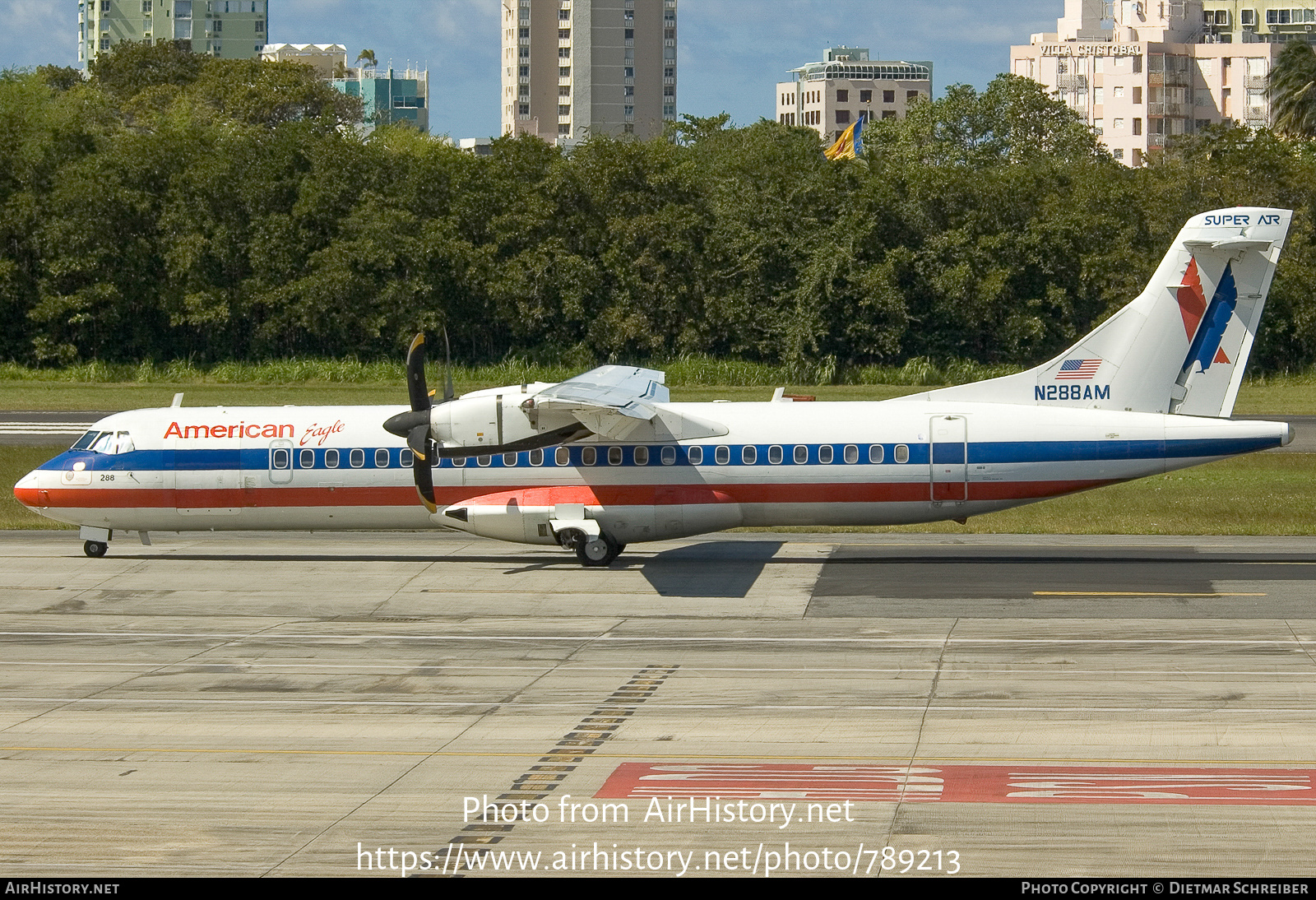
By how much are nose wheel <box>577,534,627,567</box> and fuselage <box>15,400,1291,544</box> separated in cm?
22

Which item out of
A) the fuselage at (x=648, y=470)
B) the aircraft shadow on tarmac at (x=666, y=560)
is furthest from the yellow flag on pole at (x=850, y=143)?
the fuselage at (x=648, y=470)

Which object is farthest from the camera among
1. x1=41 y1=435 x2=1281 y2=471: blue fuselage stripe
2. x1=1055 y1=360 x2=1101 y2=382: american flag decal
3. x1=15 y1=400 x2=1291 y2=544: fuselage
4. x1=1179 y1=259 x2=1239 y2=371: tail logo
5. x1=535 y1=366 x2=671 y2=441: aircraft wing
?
x1=1055 y1=360 x2=1101 y2=382: american flag decal

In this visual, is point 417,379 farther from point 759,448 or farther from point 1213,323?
point 1213,323

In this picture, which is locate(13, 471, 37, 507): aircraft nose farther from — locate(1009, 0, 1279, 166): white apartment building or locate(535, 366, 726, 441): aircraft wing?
locate(1009, 0, 1279, 166): white apartment building

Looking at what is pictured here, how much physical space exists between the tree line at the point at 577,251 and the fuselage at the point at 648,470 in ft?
133

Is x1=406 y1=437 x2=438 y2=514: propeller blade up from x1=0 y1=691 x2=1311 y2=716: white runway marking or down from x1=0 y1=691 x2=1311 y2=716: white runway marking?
up

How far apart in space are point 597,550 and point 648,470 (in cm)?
187

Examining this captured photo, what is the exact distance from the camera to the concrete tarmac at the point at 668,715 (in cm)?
1236

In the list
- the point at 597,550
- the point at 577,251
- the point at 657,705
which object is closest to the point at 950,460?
the point at 597,550

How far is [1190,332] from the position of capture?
27.2 meters

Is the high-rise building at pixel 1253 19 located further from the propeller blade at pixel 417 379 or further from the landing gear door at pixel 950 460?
the propeller blade at pixel 417 379

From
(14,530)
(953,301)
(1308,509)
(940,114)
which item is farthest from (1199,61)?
(14,530)

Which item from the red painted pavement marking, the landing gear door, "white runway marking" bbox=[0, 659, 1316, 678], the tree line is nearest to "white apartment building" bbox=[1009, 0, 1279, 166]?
→ the tree line

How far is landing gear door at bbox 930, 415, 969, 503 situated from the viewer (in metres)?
26.9
